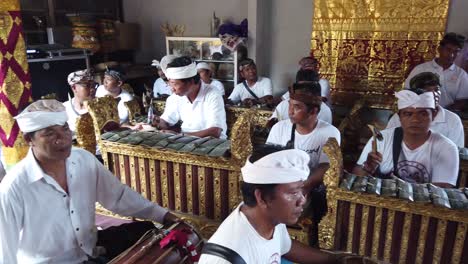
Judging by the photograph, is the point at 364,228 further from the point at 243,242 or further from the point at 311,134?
the point at 243,242

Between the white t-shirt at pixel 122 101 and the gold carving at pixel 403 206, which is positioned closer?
the gold carving at pixel 403 206

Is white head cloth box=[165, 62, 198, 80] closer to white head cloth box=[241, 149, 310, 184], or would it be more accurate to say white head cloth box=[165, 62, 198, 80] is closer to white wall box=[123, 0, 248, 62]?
white head cloth box=[241, 149, 310, 184]

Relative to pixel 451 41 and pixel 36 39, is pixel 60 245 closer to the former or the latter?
pixel 451 41

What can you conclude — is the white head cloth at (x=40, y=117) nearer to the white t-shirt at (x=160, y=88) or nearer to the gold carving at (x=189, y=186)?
the gold carving at (x=189, y=186)

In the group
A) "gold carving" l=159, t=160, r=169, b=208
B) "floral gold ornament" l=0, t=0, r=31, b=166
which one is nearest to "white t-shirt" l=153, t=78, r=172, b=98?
"floral gold ornament" l=0, t=0, r=31, b=166

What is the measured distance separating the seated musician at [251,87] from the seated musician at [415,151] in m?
3.21

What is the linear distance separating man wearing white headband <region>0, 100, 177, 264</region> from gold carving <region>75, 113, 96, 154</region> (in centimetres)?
120

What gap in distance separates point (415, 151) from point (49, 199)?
→ 2306 mm

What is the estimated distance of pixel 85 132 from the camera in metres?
3.33

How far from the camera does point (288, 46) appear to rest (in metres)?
6.56

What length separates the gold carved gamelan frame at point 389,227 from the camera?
6.70ft

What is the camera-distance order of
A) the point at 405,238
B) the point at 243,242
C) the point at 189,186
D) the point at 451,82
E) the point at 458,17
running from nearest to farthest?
1. the point at 243,242
2. the point at 405,238
3. the point at 189,186
4. the point at 451,82
5. the point at 458,17

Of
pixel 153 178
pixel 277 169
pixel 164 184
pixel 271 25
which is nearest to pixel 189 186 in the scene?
pixel 164 184

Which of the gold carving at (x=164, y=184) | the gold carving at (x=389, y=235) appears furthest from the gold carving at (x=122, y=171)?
the gold carving at (x=389, y=235)
